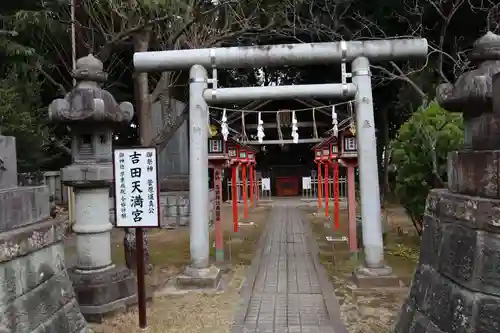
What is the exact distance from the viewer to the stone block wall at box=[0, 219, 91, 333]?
3.43 metres

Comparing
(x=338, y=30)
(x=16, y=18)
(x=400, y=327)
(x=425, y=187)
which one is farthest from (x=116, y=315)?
(x=338, y=30)

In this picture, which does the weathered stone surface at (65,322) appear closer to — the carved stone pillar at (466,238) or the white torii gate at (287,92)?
the white torii gate at (287,92)

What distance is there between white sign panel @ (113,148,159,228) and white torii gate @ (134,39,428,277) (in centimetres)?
212

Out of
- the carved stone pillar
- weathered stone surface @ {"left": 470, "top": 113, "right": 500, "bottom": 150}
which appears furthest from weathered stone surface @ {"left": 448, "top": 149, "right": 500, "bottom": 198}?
weathered stone surface @ {"left": 470, "top": 113, "right": 500, "bottom": 150}

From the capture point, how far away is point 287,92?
768 centimetres

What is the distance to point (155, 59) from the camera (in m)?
7.62

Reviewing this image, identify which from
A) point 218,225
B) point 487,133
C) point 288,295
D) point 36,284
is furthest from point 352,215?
point 36,284

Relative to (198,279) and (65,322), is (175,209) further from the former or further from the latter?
(65,322)

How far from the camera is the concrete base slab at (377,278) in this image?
22.7 ft

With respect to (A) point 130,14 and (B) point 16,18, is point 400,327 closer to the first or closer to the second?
(A) point 130,14

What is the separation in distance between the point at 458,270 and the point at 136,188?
12.0 ft

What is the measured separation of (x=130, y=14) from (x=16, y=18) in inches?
137

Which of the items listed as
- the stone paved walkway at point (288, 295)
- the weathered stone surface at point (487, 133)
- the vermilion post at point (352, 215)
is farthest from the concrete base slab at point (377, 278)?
the weathered stone surface at point (487, 133)

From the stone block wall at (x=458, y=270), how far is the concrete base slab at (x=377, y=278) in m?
3.07
